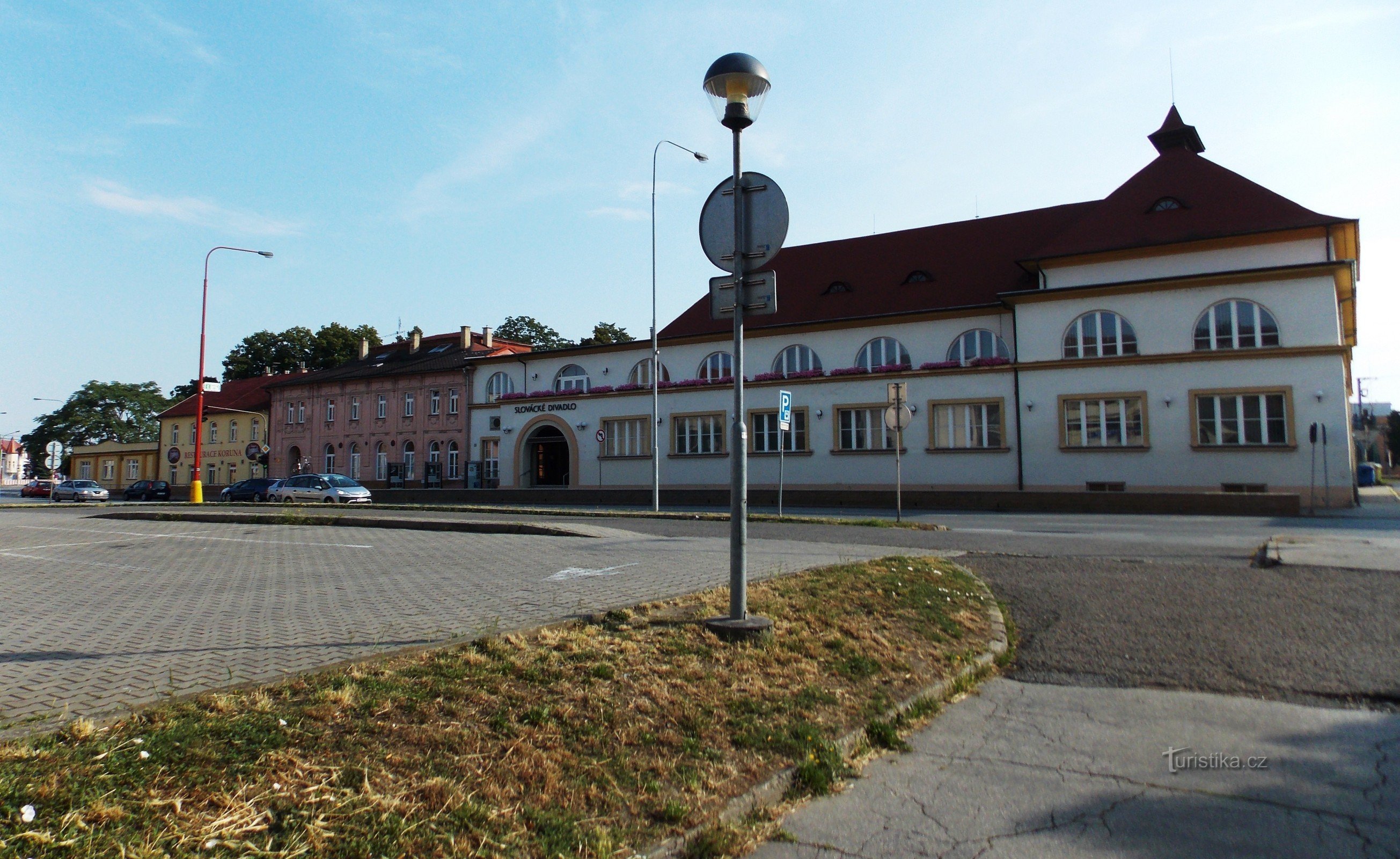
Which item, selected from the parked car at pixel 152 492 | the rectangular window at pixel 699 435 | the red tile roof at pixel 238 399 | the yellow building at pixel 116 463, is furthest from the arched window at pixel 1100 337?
the yellow building at pixel 116 463

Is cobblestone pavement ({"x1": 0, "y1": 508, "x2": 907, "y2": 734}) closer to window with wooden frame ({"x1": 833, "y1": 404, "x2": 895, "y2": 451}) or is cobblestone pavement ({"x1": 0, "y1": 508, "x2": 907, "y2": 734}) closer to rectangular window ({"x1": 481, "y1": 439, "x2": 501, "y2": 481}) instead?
window with wooden frame ({"x1": 833, "y1": 404, "x2": 895, "y2": 451})

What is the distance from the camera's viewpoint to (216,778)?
329 centimetres

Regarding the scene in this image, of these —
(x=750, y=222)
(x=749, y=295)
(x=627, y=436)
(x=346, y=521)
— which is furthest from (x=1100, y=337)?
(x=749, y=295)

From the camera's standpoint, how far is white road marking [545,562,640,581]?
9.41m

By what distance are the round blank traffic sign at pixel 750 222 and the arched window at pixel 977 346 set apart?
99.6ft

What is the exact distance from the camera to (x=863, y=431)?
116 feet

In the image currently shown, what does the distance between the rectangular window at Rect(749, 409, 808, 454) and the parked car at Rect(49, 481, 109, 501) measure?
41.7 m

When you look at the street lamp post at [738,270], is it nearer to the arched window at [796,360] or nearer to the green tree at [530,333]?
the arched window at [796,360]

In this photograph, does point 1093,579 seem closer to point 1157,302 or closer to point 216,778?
point 216,778

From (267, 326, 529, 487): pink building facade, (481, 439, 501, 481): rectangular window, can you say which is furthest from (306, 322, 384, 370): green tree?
(481, 439, 501, 481): rectangular window

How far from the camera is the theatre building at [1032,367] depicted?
2836 centimetres

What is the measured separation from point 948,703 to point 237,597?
659 centimetres

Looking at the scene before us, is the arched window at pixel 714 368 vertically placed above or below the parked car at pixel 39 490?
above

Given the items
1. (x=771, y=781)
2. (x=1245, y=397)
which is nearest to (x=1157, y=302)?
(x=1245, y=397)
